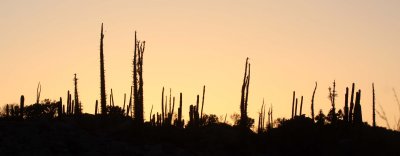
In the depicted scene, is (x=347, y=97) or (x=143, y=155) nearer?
(x=143, y=155)

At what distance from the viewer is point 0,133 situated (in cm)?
3294

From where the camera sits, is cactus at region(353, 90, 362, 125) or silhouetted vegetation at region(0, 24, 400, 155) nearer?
silhouetted vegetation at region(0, 24, 400, 155)

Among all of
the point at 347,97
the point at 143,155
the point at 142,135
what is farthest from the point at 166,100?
the point at 143,155

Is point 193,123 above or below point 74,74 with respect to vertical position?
below

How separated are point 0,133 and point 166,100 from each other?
30226 mm

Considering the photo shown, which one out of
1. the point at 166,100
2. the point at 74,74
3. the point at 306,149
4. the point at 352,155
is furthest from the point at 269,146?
the point at 74,74

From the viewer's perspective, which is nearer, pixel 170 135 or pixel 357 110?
pixel 170 135

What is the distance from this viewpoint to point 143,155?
3594 centimetres

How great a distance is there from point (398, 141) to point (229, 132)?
41.0 feet

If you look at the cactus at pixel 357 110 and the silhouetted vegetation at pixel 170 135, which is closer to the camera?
the silhouetted vegetation at pixel 170 135

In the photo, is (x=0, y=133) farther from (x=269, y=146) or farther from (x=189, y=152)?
(x=269, y=146)

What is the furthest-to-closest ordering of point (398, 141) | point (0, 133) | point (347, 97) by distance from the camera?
point (347, 97) → point (398, 141) → point (0, 133)

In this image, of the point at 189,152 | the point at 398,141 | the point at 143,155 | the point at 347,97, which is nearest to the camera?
the point at 143,155

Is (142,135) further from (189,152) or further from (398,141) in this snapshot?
(398,141)
